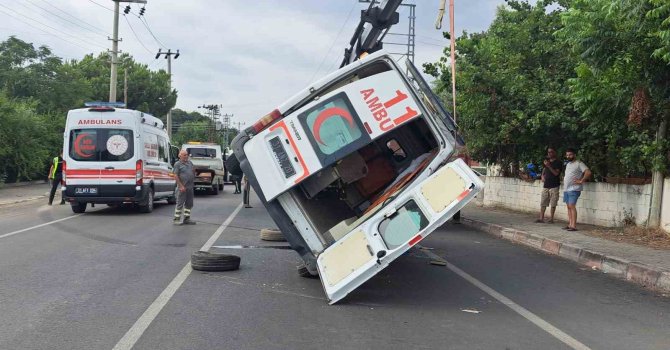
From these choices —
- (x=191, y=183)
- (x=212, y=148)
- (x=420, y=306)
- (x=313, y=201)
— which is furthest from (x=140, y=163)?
(x=212, y=148)

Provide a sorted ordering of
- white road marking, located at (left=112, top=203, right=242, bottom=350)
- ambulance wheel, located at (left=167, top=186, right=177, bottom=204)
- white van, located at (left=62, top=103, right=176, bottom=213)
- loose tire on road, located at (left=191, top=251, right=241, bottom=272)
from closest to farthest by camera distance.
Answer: white road marking, located at (left=112, top=203, right=242, bottom=350) < loose tire on road, located at (left=191, top=251, right=241, bottom=272) < white van, located at (left=62, top=103, right=176, bottom=213) < ambulance wheel, located at (left=167, top=186, right=177, bottom=204)

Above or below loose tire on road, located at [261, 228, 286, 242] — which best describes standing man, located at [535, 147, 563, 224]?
above

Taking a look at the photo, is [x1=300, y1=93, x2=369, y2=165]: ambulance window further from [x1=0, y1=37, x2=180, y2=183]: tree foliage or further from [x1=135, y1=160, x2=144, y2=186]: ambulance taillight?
[x1=0, y1=37, x2=180, y2=183]: tree foliage

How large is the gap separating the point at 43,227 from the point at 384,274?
7934mm

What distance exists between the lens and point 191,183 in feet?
43.9

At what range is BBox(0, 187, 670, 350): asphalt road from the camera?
515 centimetres

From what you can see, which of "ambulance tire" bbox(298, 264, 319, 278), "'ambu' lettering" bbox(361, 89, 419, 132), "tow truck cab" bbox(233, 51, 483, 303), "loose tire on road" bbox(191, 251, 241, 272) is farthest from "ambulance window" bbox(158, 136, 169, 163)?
"'ambu' lettering" bbox(361, 89, 419, 132)

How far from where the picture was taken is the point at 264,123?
276 inches

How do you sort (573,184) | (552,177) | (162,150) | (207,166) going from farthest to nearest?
(207,166), (162,150), (552,177), (573,184)

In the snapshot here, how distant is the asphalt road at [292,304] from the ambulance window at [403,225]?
75 cm

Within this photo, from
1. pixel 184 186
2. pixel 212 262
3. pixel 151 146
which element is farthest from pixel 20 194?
pixel 212 262

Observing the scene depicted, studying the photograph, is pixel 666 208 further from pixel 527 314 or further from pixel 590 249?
pixel 527 314

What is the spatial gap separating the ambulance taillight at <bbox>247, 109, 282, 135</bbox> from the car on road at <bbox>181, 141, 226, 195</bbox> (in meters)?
16.8

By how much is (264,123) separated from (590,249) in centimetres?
618
